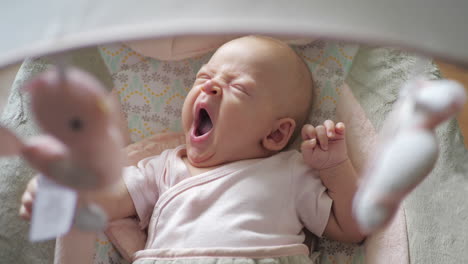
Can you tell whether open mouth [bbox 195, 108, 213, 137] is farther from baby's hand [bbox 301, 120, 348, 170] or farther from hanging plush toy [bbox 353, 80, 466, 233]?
hanging plush toy [bbox 353, 80, 466, 233]

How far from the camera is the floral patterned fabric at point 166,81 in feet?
4.04

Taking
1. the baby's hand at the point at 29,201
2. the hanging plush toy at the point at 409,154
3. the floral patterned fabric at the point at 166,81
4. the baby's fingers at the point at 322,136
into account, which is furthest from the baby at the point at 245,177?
the hanging plush toy at the point at 409,154

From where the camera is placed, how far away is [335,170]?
41.2 inches

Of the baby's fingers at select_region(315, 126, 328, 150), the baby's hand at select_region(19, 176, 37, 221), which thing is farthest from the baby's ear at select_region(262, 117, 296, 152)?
the baby's hand at select_region(19, 176, 37, 221)

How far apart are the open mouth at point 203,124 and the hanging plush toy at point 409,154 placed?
22.9 inches

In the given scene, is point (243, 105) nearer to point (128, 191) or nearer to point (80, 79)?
point (128, 191)

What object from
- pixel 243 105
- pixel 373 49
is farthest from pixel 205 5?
pixel 373 49

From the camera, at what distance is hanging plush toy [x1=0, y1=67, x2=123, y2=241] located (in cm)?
49

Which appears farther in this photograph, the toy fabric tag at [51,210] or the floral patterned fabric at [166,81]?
the floral patterned fabric at [166,81]

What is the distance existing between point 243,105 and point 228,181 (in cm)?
15

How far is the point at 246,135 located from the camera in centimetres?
107

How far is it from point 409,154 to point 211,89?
1.85 ft

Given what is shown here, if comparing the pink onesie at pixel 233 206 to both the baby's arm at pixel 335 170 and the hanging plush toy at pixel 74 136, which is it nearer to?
the baby's arm at pixel 335 170

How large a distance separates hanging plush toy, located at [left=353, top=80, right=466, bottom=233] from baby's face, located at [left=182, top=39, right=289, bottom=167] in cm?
A: 51
